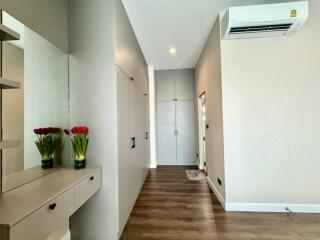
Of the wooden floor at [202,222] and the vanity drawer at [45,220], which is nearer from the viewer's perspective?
the vanity drawer at [45,220]

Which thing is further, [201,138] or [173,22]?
[201,138]

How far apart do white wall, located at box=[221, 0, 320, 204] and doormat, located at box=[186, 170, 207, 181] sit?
1.50m

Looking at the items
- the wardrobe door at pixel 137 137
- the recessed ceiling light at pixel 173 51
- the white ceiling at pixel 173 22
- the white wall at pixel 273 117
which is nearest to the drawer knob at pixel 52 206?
the wardrobe door at pixel 137 137

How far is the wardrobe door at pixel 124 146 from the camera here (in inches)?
81.6

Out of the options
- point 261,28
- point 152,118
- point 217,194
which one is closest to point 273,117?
point 261,28

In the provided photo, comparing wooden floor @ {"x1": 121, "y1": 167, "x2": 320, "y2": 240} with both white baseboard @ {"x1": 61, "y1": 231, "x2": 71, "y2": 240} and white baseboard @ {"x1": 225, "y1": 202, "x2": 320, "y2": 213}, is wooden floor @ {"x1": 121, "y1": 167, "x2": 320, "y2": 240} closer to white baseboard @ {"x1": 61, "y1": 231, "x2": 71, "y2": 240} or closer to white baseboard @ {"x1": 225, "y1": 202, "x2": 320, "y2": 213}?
white baseboard @ {"x1": 225, "y1": 202, "x2": 320, "y2": 213}

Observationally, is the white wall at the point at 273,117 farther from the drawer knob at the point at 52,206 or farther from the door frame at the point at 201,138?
the drawer knob at the point at 52,206

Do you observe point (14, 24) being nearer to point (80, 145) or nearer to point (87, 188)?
point (80, 145)

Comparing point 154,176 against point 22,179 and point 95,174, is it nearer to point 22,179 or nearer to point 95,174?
point 95,174

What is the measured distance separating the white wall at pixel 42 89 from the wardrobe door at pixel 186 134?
3.84 m

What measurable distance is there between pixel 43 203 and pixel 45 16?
5.56 feet

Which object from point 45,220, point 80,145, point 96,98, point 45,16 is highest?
point 45,16

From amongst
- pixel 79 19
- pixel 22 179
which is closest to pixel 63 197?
pixel 22 179

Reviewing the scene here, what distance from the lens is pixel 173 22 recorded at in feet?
9.57
